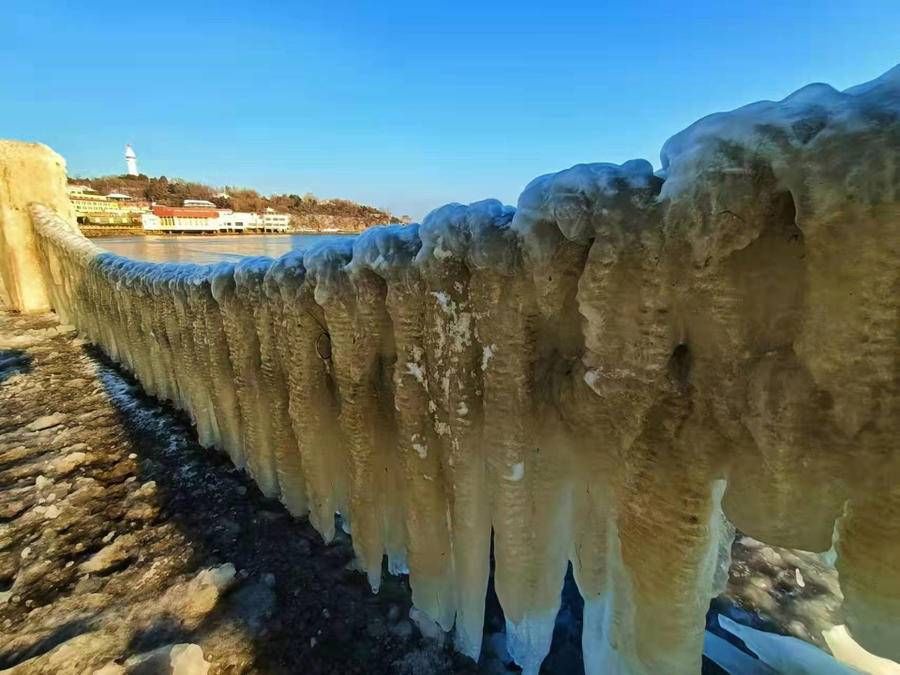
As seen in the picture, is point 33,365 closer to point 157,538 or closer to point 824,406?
point 157,538

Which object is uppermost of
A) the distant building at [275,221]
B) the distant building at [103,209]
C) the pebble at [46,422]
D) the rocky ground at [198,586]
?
the distant building at [103,209]

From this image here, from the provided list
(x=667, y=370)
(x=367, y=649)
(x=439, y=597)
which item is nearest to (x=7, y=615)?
(x=367, y=649)

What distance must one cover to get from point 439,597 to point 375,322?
1.32 metres

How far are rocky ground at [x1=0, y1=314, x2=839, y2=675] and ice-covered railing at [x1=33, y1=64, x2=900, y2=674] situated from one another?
28cm

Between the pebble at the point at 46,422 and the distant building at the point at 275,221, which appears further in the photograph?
the distant building at the point at 275,221

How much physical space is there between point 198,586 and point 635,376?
2.45m

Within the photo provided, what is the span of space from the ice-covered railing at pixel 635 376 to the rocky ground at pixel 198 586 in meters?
0.28

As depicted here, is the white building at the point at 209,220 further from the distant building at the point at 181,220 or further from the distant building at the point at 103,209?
the distant building at the point at 103,209

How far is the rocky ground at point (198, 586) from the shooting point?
1.97 metres

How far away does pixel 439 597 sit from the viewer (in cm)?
207

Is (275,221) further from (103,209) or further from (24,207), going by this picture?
(24,207)

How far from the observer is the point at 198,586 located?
91.6 inches

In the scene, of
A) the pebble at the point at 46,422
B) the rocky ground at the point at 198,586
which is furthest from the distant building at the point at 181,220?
the rocky ground at the point at 198,586

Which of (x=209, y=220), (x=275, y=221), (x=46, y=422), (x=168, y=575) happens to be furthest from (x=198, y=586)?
(x=209, y=220)
